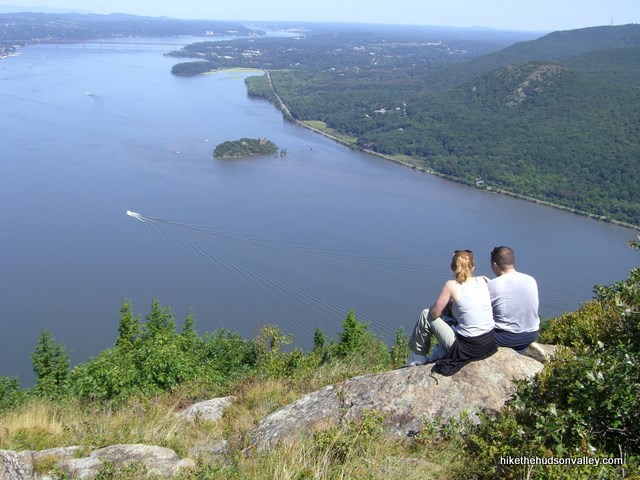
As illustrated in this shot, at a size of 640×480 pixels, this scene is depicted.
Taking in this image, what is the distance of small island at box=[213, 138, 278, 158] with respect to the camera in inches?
1064

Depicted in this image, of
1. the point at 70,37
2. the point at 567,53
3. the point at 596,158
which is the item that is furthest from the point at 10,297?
the point at 70,37

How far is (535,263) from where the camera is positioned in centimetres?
1667

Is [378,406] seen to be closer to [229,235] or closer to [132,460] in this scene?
[132,460]

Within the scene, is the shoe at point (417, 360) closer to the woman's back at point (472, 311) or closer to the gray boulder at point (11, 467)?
the woman's back at point (472, 311)

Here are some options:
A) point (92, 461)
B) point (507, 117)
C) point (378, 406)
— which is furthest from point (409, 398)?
point (507, 117)

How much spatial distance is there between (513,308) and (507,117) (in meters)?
38.0

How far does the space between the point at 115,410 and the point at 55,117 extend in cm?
3235

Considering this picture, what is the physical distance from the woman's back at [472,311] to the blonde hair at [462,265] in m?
0.03

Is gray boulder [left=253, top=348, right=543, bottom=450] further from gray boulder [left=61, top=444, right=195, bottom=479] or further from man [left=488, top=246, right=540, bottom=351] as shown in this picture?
gray boulder [left=61, top=444, right=195, bottom=479]

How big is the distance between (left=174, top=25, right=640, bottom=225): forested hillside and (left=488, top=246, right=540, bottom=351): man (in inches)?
904

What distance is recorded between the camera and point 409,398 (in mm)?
1946

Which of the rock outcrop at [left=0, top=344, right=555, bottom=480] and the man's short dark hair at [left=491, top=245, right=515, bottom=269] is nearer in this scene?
the rock outcrop at [left=0, top=344, right=555, bottom=480]

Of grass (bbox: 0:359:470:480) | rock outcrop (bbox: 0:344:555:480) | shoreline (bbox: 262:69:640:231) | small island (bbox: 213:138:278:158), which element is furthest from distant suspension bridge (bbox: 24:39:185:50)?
rock outcrop (bbox: 0:344:555:480)

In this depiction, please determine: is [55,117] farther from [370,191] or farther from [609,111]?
[609,111]
